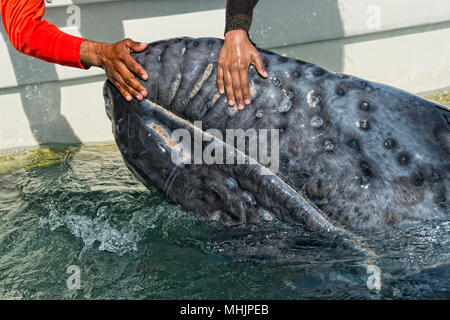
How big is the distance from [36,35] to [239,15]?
1.71m

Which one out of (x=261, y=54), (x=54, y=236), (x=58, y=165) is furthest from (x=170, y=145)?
(x=58, y=165)

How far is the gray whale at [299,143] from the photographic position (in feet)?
9.06

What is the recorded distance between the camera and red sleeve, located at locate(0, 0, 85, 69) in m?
4.09

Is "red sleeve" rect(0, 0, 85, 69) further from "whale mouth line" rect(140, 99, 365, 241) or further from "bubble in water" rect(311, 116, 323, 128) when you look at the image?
"bubble in water" rect(311, 116, 323, 128)

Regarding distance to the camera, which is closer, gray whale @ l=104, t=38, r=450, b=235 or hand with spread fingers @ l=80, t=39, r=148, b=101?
gray whale @ l=104, t=38, r=450, b=235

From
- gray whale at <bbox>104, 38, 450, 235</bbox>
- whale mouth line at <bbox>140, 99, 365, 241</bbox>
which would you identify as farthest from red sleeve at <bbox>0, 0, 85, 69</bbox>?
whale mouth line at <bbox>140, 99, 365, 241</bbox>

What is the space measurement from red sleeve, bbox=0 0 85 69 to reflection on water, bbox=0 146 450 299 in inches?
49.3

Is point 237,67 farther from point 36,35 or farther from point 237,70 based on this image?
point 36,35

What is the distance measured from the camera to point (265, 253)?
3105 millimetres

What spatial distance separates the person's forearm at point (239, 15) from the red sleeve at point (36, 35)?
117 cm

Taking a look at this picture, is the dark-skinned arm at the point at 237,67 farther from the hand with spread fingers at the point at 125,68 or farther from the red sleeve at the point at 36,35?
the red sleeve at the point at 36,35

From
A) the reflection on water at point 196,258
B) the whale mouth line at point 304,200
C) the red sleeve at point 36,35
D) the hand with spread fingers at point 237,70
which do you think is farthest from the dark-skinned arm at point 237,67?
the red sleeve at point 36,35

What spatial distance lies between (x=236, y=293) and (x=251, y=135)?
87cm

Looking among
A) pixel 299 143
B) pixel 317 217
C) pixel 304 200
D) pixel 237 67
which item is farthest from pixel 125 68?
pixel 317 217
